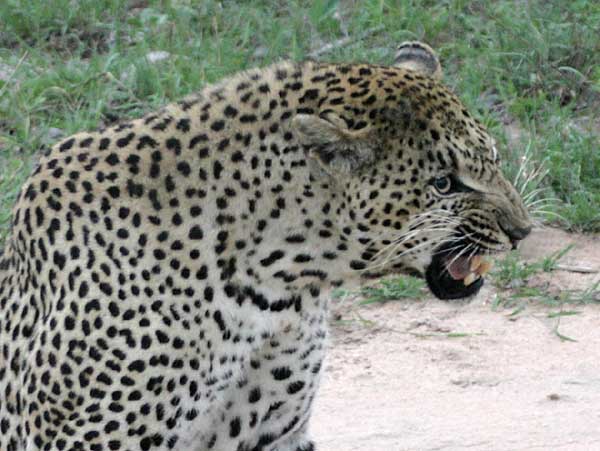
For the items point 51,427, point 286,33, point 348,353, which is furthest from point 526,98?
point 51,427

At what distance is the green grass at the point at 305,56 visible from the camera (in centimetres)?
1057

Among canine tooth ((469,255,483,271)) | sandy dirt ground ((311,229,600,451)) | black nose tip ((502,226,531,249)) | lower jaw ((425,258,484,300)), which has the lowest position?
sandy dirt ground ((311,229,600,451))

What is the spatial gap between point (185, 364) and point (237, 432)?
54 centimetres

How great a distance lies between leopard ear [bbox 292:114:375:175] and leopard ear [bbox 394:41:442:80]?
0.78 m

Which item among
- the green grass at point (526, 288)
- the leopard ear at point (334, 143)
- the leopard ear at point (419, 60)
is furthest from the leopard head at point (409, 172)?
the green grass at point (526, 288)

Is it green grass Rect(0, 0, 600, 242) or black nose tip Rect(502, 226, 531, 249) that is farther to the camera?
green grass Rect(0, 0, 600, 242)

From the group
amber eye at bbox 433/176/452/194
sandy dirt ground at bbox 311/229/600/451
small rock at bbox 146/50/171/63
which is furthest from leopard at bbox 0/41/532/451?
small rock at bbox 146/50/171/63

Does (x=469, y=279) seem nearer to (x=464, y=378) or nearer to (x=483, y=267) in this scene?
(x=483, y=267)

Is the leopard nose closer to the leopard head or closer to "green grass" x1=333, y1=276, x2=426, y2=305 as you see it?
the leopard head

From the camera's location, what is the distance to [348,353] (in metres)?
8.88

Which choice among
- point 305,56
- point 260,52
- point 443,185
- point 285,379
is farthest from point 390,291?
point 443,185

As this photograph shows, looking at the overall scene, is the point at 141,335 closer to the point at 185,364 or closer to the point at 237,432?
the point at 185,364

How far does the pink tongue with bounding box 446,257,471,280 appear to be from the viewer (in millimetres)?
6090

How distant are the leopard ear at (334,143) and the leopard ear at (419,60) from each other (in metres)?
0.78
